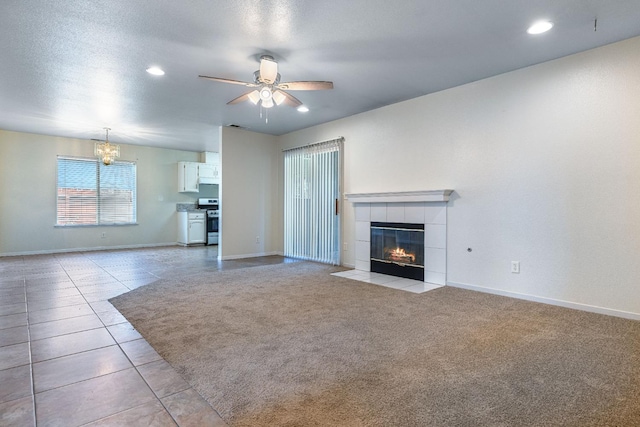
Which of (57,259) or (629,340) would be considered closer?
(629,340)

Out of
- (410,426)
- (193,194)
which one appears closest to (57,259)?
(193,194)

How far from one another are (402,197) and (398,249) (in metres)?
0.78

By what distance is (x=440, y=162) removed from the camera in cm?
440

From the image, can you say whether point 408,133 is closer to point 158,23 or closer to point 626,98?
point 626,98

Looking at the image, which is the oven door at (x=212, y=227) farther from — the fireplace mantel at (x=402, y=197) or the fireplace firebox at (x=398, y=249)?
the fireplace firebox at (x=398, y=249)

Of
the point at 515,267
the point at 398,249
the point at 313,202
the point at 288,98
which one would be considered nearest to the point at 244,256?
the point at 313,202

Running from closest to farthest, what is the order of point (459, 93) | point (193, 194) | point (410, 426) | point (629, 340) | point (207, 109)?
point (410, 426), point (629, 340), point (459, 93), point (207, 109), point (193, 194)

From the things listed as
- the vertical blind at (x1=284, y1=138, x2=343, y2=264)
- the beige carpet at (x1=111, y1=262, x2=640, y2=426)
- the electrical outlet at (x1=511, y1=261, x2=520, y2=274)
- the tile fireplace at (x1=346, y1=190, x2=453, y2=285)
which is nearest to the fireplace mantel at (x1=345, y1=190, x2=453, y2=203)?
the tile fireplace at (x1=346, y1=190, x2=453, y2=285)

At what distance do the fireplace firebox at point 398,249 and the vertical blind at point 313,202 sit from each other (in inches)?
34.2

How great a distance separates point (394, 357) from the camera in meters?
2.23

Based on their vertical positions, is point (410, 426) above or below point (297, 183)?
below

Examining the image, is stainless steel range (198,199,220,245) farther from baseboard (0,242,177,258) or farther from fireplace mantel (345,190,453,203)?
fireplace mantel (345,190,453,203)

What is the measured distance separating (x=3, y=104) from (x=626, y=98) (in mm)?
7656

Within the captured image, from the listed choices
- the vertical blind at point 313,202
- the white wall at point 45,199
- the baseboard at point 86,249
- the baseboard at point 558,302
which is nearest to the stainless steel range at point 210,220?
the baseboard at point 86,249
